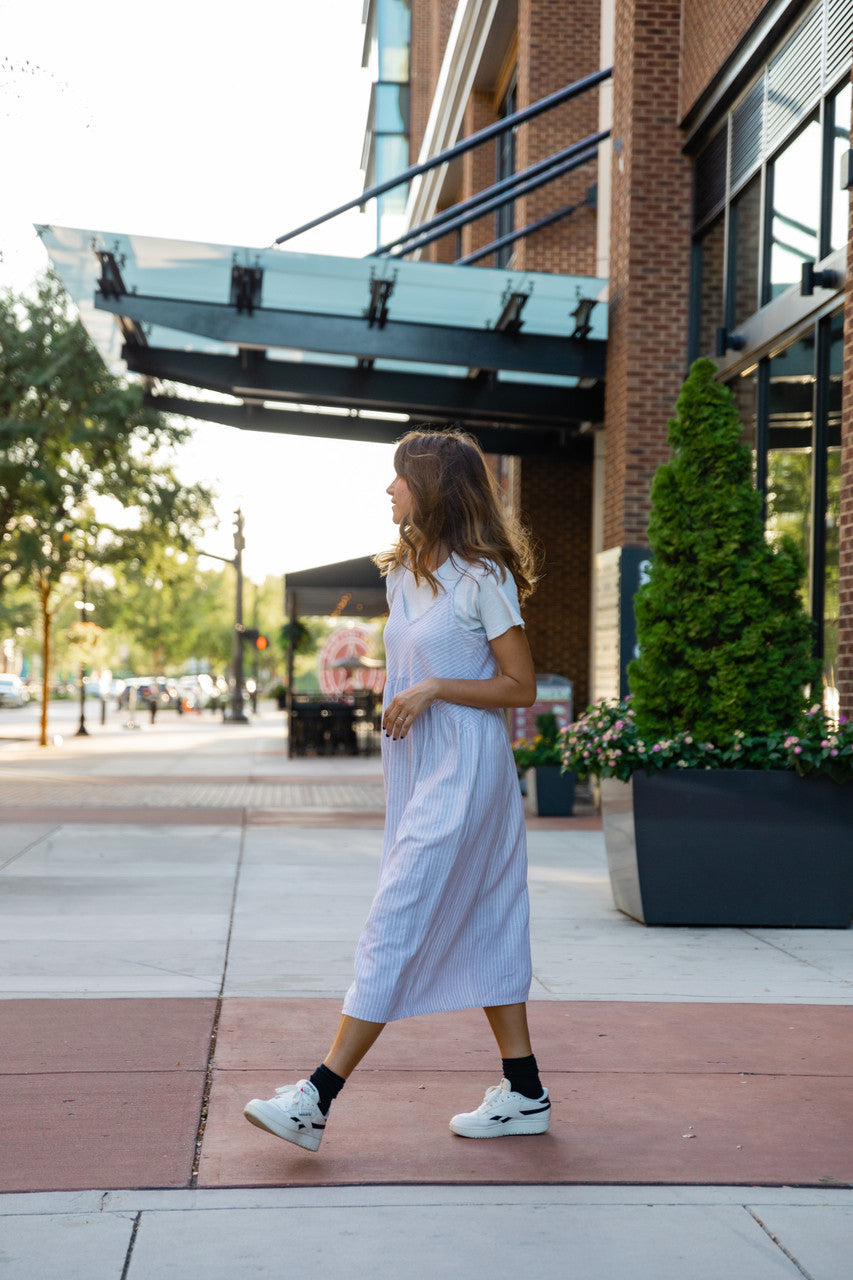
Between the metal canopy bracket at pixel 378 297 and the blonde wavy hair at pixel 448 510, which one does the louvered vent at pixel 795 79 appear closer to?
the metal canopy bracket at pixel 378 297

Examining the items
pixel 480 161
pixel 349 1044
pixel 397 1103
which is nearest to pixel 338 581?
pixel 480 161

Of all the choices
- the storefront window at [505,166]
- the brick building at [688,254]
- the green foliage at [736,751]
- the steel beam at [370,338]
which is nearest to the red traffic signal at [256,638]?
the storefront window at [505,166]

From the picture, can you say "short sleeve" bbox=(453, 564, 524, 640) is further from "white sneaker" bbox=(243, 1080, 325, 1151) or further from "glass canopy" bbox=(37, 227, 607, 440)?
"glass canopy" bbox=(37, 227, 607, 440)

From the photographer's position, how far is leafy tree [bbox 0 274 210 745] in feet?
73.3

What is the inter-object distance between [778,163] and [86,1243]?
9.97 meters

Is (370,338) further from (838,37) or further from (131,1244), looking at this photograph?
(131,1244)

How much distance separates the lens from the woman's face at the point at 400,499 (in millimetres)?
3707

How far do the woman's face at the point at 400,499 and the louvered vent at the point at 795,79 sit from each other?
294 inches

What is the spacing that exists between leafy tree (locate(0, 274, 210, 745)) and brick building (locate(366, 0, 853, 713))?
23.8 feet

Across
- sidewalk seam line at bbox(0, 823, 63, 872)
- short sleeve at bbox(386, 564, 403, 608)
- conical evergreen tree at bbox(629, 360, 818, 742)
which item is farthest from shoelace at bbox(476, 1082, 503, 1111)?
sidewalk seam line at bbox(0, 823, 63, 872)

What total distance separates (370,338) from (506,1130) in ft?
36.9

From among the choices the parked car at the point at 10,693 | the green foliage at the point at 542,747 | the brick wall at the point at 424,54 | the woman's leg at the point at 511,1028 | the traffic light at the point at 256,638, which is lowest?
the parked car at the point at 10,693

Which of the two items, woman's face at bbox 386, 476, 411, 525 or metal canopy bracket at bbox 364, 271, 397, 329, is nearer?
woman's face at bbox 386, 476, 411, 525

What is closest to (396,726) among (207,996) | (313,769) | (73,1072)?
A: (73,1072)
